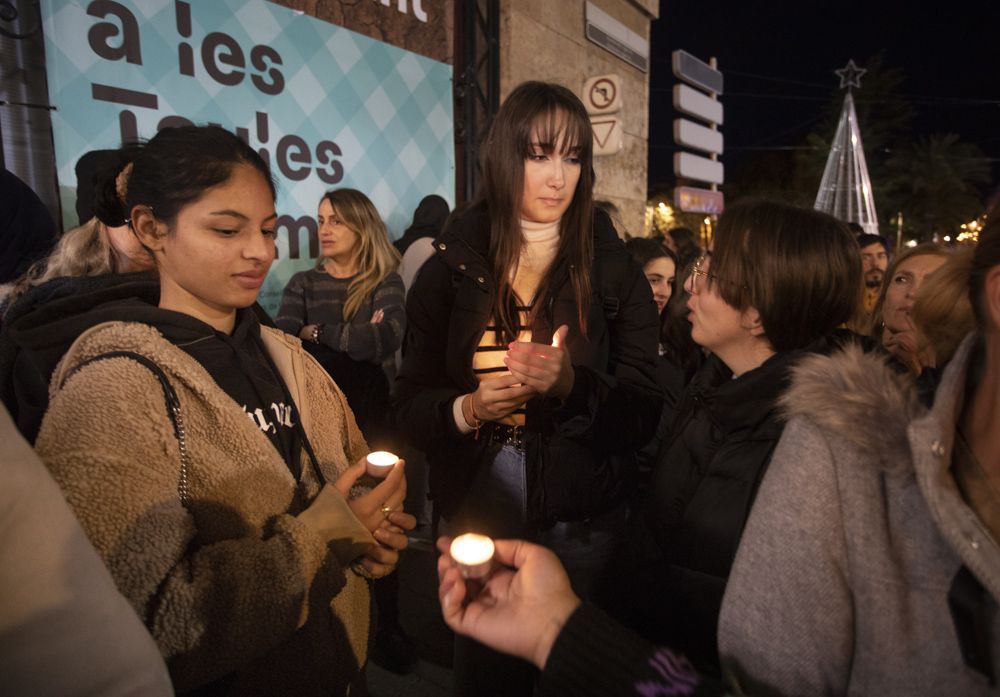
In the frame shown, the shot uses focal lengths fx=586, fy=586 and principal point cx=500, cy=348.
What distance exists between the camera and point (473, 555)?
1181mm

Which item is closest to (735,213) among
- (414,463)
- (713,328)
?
(713,328)

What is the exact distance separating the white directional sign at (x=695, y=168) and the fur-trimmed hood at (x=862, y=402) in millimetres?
12786

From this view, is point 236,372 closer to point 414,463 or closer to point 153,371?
point 153,371

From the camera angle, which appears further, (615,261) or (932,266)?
(932,266)

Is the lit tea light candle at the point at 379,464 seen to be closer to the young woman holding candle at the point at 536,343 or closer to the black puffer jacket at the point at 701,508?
the young woman holding candle at the point at 536,343

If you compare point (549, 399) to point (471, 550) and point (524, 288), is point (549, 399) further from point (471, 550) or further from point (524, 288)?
point (471, 550)

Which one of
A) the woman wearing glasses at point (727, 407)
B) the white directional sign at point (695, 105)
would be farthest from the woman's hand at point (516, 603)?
the white directional sign at point (695, 105)

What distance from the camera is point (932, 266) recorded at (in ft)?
9.82

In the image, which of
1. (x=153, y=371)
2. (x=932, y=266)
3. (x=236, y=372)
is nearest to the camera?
(x=153, y=371)

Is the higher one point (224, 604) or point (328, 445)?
point (328, 445)

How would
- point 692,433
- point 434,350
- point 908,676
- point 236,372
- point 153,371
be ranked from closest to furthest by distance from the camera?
point 908,676 → point 153,371 → point 236,372 → point 692,433 → point 434,350

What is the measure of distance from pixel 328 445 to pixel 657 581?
3.36 feet

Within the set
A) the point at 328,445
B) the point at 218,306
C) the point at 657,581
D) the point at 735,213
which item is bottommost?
the point at 657,581

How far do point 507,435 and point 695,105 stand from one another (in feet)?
41.2
